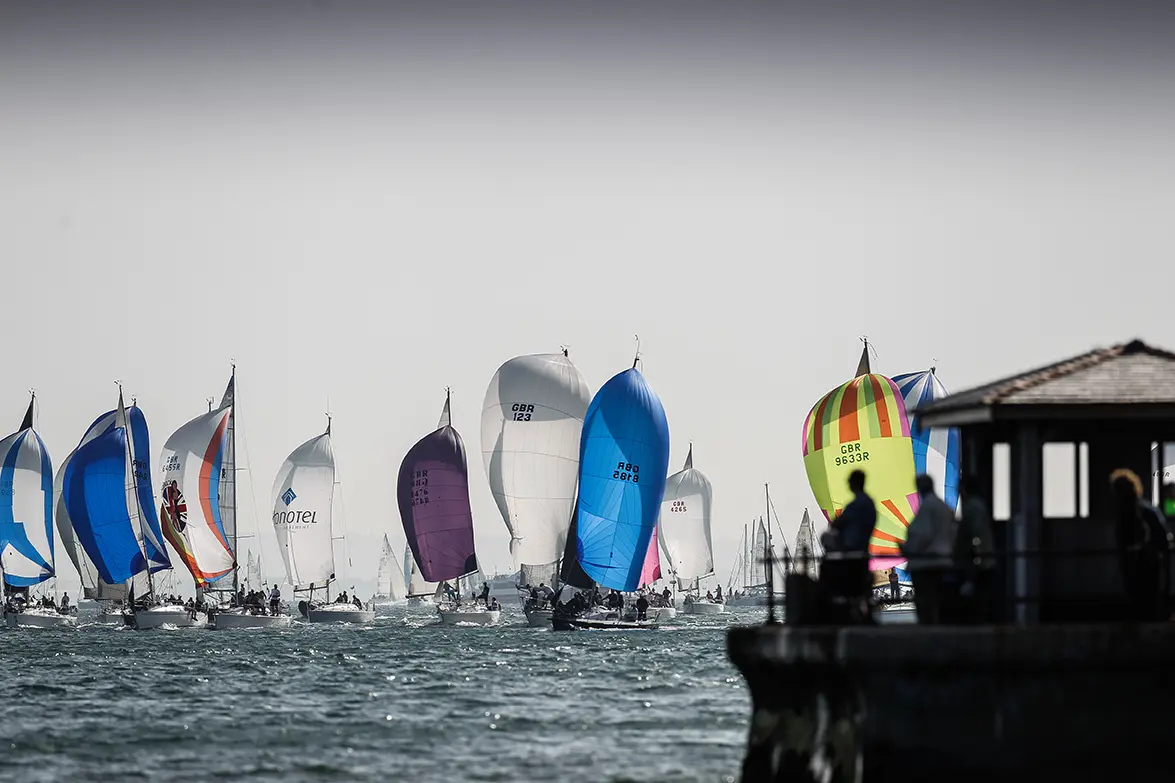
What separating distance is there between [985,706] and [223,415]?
263ft

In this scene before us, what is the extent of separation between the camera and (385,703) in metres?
39.6

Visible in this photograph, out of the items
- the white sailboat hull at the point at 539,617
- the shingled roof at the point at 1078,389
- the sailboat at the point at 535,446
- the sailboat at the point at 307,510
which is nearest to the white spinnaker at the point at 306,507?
the sailboat at the point at 307,510

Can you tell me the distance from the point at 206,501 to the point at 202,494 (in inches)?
15.8

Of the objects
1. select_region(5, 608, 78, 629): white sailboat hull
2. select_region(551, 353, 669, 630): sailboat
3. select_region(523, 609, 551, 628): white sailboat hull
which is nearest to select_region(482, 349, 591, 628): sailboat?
select_region(523, 609, 551, 628): white sailboat hull

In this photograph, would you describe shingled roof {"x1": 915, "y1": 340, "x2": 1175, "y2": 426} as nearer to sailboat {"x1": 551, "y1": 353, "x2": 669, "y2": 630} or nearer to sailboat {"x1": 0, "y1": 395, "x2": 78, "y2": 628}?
sailboat {"x1": 551, "y1": 353, "x2": 669, "y2": 630}

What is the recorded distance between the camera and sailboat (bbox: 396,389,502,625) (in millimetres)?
94562

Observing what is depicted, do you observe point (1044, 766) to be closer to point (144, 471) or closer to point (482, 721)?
point (482, 721)

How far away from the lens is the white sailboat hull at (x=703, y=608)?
144750 mm

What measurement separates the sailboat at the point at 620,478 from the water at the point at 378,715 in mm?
8922

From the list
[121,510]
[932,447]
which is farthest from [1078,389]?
[121,510]

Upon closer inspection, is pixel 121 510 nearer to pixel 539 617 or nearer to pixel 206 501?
pixel 206 501

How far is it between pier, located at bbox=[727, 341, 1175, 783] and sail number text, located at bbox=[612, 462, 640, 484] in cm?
5240

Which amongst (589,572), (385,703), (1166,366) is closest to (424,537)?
(589,572)

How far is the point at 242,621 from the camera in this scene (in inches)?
3711
